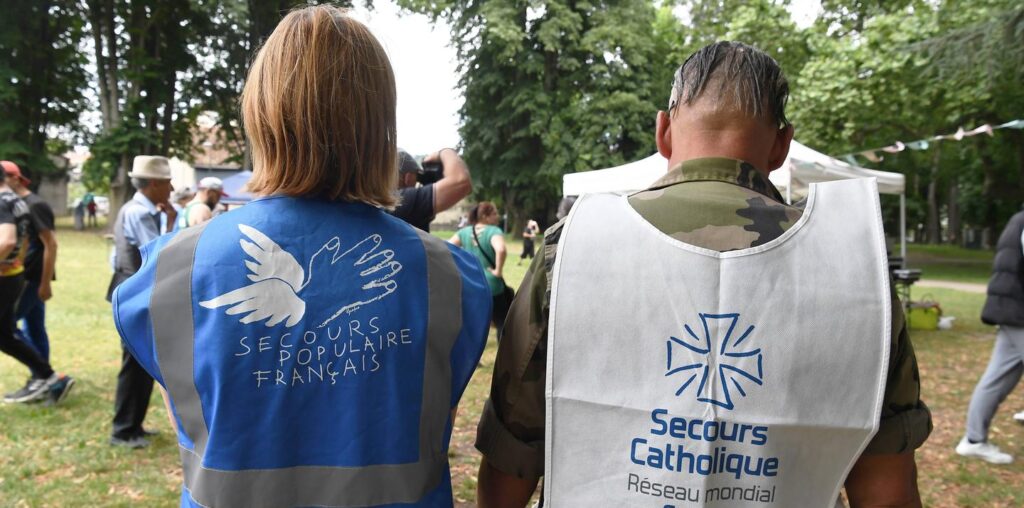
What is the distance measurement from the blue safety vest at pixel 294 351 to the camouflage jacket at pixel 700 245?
0.14 meters

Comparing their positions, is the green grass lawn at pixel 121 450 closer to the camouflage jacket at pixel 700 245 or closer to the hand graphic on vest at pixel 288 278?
the camouflage jacket at pixel 700 245

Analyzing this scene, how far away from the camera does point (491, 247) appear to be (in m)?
7.80

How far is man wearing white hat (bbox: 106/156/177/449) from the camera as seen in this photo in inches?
188

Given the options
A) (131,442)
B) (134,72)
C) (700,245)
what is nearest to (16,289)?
(131,442)

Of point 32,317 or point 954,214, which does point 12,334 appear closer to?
point 32,317

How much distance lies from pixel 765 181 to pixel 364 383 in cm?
86

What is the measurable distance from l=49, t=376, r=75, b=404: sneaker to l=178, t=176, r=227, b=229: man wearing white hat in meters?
1.50

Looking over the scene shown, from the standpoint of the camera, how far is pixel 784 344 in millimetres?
1251

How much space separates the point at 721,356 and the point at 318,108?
0.85 metres

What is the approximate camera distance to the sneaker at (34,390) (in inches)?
225

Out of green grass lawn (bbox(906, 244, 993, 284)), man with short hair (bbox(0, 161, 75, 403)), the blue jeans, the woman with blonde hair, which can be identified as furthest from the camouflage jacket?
green grass lawn (bbox(906, 244, 993, 284))

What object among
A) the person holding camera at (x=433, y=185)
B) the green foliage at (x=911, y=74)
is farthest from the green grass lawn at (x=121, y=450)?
the green foliage at (x=911, y=74)

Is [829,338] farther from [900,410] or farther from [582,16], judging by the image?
[582,16]

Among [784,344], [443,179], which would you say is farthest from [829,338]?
[443,179]
